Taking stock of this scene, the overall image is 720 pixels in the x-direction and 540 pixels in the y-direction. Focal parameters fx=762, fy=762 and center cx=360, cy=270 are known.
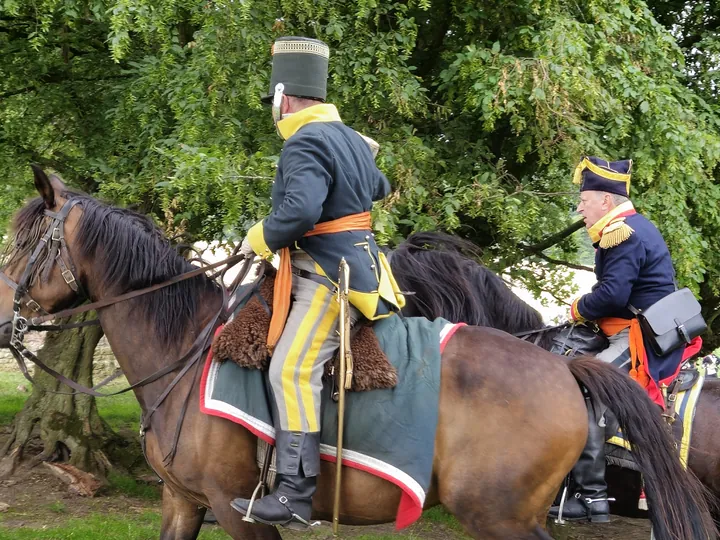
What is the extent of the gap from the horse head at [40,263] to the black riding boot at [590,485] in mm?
2690

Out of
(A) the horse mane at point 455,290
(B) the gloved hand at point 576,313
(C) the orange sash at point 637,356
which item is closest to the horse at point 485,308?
(A) the horse mane at point 455,290

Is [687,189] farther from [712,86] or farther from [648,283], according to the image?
[648,283]

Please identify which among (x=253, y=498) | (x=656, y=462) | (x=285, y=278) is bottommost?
(x=253, y=498)

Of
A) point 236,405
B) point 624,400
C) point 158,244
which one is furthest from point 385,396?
point 158,244

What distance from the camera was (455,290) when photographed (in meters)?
4.65

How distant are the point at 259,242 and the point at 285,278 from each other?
9.1 inches

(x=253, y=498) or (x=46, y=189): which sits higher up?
(x=46, y=189)

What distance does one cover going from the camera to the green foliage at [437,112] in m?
5.45

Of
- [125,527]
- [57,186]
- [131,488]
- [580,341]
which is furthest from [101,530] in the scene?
[580,341]

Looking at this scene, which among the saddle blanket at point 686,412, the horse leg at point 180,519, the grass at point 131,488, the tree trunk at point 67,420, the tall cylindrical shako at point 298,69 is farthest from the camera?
the tree trunk at point 67,420

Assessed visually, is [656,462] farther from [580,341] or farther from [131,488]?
[131,488]

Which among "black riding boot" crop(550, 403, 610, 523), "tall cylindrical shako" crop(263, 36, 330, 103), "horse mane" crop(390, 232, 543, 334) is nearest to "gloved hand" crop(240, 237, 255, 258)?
"tall cylindrical shako" crop(263, 36, 330, 103)

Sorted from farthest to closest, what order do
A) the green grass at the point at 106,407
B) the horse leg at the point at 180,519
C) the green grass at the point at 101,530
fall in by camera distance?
the green grass at the point at 106,407 < the green grass at the point at 101,530 < the horse leg at the point at 180,519

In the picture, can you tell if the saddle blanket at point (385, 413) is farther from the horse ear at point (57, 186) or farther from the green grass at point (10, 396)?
the green grass at point (10, 396)
